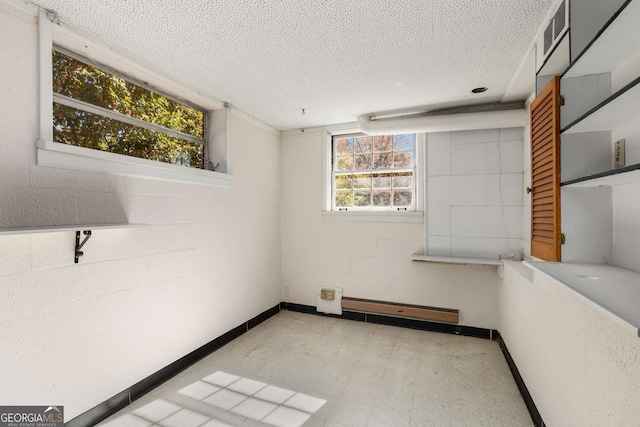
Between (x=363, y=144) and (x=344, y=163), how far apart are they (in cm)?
34

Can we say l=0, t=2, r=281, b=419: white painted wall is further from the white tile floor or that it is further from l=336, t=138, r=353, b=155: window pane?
l=336, t=138, r=353, b=155: window pane

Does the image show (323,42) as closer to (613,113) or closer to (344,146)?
(613,113)

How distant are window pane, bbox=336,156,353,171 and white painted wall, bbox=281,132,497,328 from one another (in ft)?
0.84

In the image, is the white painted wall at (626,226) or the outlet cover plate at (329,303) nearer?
the white painted wall at (626,226)

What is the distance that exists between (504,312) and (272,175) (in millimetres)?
2966

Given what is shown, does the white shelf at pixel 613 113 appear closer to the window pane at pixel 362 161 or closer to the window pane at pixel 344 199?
the window pane at pixel 362 161

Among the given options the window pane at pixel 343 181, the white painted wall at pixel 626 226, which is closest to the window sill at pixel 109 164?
the window pane at pixel 343 181

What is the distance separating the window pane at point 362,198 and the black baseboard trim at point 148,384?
1.96 metres

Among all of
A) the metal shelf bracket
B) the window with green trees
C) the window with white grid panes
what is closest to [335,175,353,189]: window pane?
the window with white grid panes

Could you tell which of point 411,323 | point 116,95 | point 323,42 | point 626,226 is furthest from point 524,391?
point 116,95

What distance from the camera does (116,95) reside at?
2.03 meters

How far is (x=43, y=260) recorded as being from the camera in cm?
154

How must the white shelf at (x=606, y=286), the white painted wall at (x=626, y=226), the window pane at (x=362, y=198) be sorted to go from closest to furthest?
the white shelf at (x=606, y=286), the white painted wall at (x=626, y=226), the window pane at (x=362, y=198)

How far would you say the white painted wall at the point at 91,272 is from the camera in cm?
144
